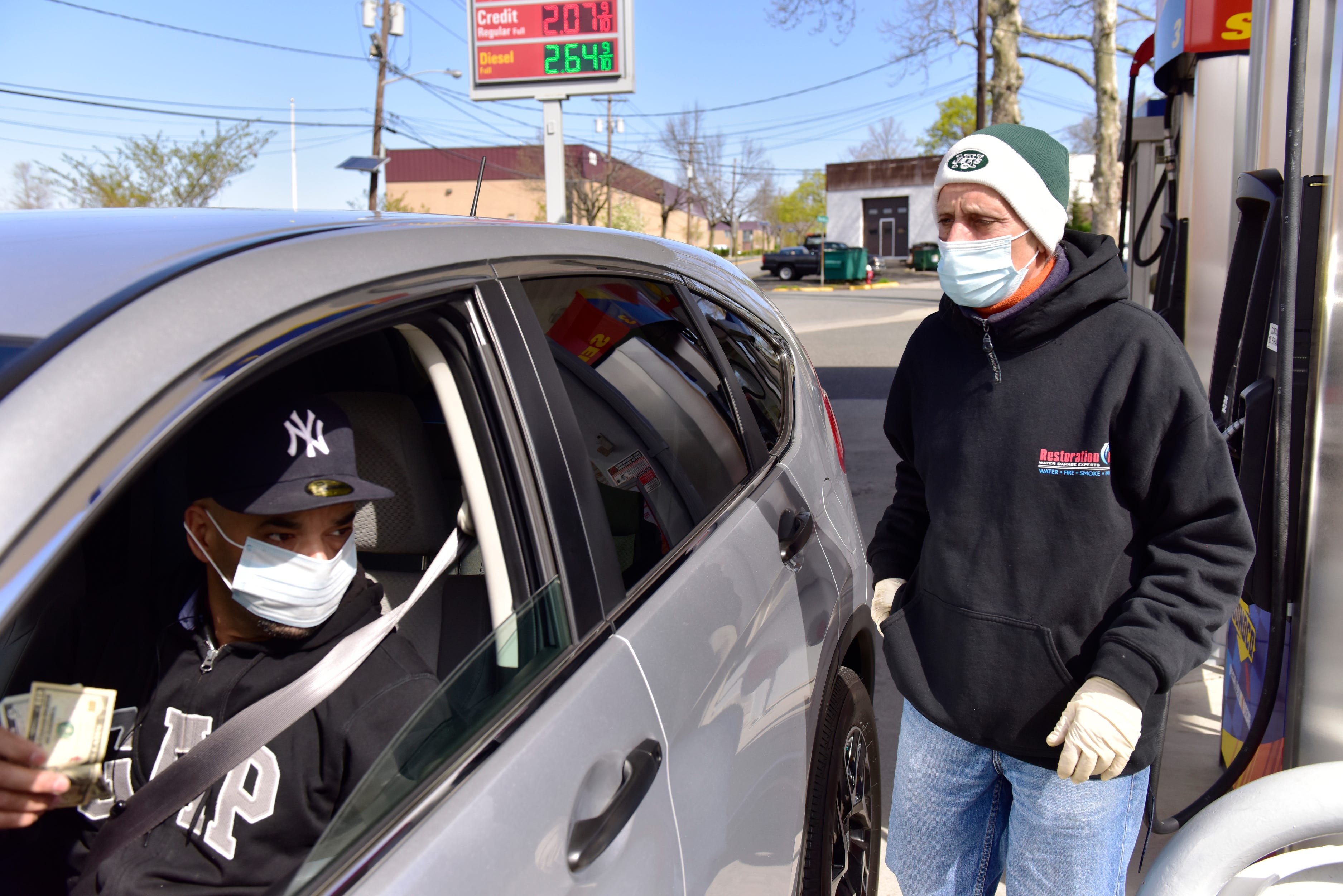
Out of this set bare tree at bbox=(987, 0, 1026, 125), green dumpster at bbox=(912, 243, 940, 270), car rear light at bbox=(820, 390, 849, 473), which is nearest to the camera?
car rear light at bbox=(820, 390, 849, 473)

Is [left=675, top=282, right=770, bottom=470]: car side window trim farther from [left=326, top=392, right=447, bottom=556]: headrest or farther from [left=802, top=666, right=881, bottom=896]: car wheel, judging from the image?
[left=326, top=392, right=447, bottom=556]: headrest

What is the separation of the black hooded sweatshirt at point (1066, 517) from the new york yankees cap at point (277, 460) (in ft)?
3.45

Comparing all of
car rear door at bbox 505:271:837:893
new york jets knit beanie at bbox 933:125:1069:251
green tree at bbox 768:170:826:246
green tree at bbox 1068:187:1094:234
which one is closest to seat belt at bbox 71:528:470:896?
car rear door at bbox 505:271:837:893

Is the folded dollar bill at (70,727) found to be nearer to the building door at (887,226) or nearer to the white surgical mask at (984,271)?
the white surgical mask at (984,271)

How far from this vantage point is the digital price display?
13.6 metres

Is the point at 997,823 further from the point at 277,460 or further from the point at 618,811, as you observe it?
the point at 277,460

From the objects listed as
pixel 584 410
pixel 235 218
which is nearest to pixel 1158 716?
pixel 584 410

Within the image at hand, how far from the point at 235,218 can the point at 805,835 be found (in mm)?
1536

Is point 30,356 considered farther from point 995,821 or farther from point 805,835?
point 995,821

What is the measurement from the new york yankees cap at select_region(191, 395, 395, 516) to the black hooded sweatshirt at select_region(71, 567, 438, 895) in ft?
0.71

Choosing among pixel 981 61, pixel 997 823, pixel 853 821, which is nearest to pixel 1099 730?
pixel 997 823

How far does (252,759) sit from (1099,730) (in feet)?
4.30

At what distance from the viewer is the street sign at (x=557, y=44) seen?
1358 cm

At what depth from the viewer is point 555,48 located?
13.7m
